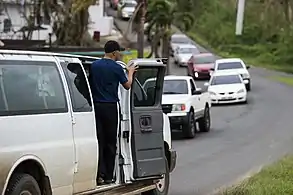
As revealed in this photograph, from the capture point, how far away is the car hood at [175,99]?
24562 millimetres

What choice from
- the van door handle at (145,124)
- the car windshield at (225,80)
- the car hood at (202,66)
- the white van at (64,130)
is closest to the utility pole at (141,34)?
the car windshield at (225,80)

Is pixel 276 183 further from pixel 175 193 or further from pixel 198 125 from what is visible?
pixel 198 125

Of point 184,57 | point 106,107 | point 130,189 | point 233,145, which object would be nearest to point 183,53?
point 184,57

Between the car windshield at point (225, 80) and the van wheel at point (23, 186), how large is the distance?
28680mm

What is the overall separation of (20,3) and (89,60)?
1493 inches

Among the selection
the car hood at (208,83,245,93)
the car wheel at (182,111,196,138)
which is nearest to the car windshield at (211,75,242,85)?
the car hood at (208,83,245,93)

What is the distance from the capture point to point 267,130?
86.8ft

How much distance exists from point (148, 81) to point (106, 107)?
1384mm

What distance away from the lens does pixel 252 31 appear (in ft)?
251

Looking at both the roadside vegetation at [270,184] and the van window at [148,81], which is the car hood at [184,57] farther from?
the van window at [148,81]

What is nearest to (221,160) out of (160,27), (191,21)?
(160,27)

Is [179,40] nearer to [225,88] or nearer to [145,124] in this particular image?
[225,88]

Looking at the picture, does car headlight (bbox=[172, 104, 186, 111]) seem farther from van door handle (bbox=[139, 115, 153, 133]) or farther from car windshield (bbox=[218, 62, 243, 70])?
car windshield (bbox=[218, 62, 243, 70])

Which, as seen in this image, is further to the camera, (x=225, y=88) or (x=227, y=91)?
(x=225, y=88)
